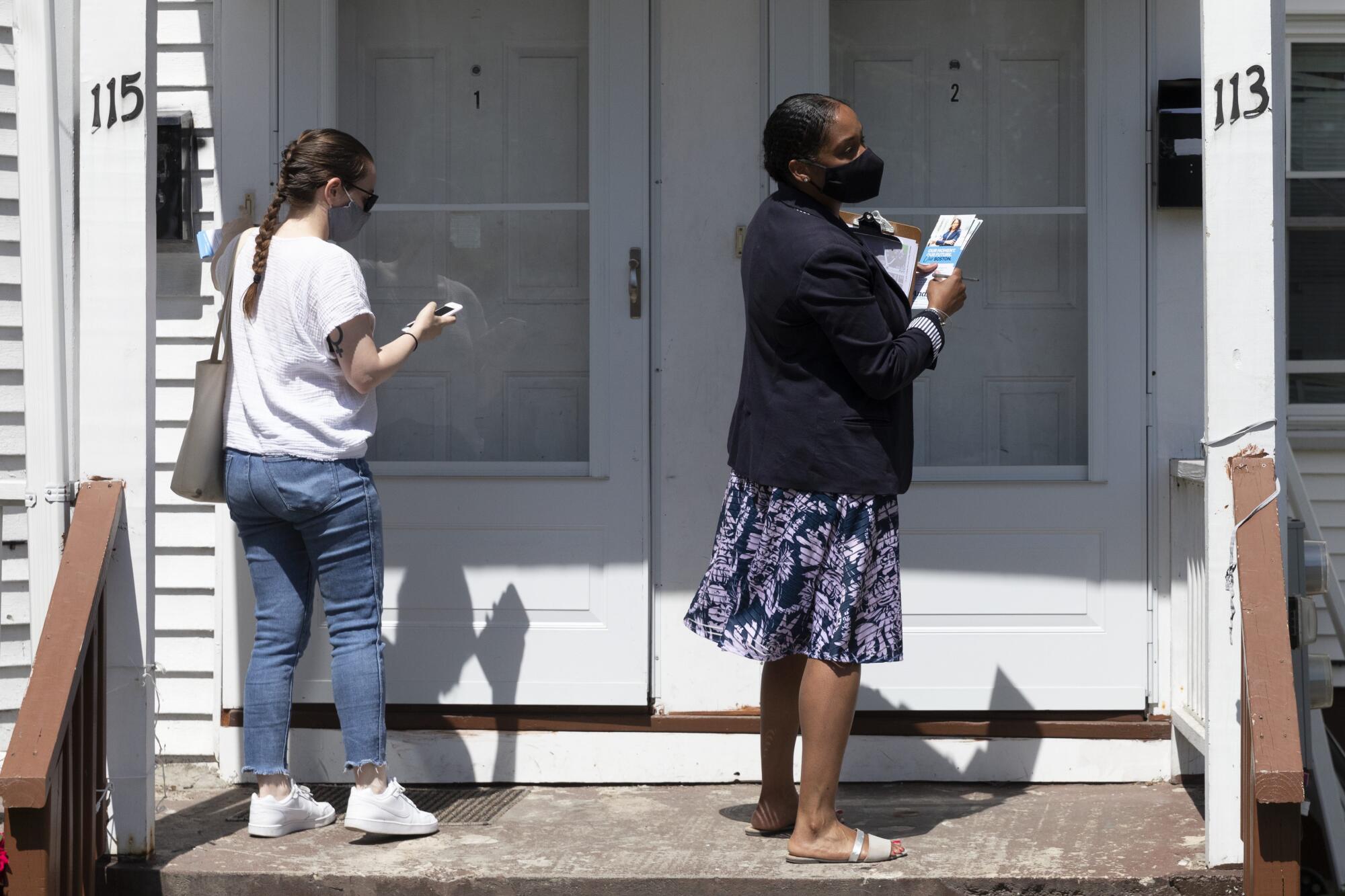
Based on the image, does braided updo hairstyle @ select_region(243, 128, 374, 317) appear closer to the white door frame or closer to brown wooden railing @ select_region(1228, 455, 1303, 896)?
the white door frame

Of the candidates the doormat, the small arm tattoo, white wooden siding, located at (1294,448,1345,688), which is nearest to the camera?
the small arm tattoo

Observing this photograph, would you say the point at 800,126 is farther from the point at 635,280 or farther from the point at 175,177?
the point at 175,177

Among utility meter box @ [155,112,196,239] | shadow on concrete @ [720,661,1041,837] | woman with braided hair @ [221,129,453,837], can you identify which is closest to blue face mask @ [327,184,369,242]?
A: woman with braided hair @ [221,129,453,837]

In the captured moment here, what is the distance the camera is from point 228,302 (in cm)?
356

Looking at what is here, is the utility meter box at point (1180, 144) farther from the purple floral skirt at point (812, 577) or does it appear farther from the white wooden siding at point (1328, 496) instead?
the purple floral skirt at point (812, 577)

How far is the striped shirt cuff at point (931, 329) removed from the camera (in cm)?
331

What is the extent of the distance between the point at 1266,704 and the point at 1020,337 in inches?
60.9

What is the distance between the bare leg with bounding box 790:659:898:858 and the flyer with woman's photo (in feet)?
2.99

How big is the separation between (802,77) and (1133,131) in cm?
98

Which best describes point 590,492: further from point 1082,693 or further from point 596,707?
point 1082,693

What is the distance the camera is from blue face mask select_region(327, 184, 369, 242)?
11.6 ft

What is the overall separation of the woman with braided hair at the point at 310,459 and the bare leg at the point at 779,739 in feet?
2.93

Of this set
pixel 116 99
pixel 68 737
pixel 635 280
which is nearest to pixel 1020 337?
pixel 635 280

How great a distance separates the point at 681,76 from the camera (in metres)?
4.20
